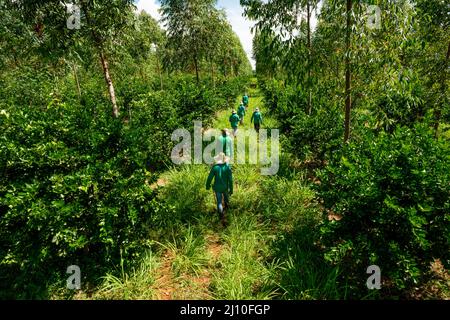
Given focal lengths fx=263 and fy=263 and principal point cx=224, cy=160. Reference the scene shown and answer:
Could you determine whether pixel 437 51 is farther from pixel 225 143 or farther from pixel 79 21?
pixel 79 21

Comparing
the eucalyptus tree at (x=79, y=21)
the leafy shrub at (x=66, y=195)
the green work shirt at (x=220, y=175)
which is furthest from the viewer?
the eucalyptus tree at (x=79, y=21)

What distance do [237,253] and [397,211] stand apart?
254 centimetres

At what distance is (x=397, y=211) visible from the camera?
3.28 metres

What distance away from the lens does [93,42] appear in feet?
26.3

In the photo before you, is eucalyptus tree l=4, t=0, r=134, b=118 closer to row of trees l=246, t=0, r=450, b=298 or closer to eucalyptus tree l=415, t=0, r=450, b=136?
row of trees l=246, t=0, r=450, b=298

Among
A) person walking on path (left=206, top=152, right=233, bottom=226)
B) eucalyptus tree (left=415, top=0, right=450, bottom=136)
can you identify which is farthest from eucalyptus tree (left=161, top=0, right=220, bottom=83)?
person walking on path (left=206, top=152, right=233, bottom=226)

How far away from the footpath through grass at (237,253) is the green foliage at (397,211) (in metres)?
0.56

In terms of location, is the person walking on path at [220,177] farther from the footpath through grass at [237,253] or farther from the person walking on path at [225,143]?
the person walking on path at [225,143]

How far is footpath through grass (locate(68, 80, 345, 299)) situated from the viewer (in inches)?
155

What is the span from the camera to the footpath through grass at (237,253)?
3.93 metres

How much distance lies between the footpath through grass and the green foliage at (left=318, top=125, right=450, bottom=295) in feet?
1.84

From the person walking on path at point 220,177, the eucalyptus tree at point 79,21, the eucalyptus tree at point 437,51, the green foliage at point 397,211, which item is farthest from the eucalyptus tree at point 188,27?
the green foliage at point 397,211

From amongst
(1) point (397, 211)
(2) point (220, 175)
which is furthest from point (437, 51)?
(2) point (220, 175)
